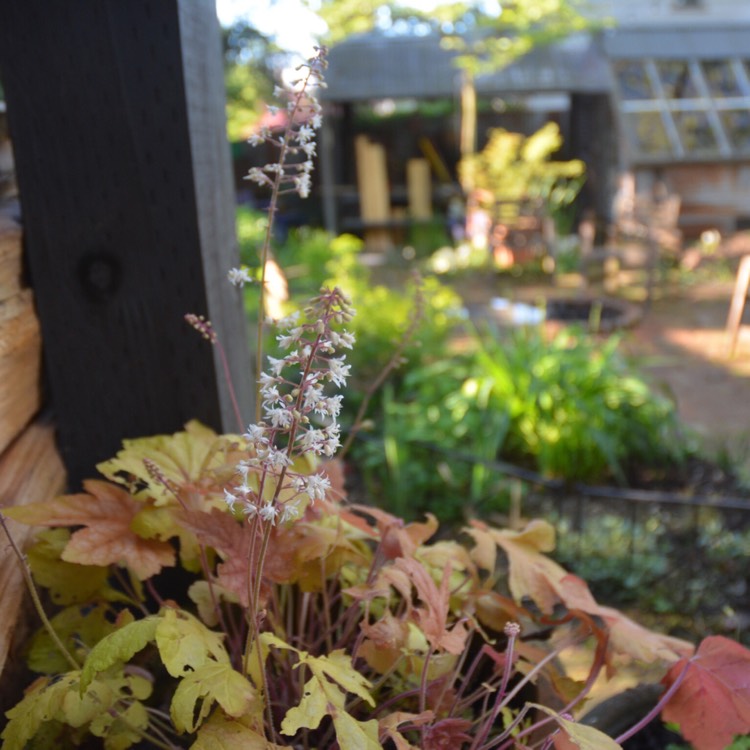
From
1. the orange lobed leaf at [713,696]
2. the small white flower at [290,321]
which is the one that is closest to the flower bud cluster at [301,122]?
the small white flower at [290,321]

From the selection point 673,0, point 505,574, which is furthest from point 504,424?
point 673,0

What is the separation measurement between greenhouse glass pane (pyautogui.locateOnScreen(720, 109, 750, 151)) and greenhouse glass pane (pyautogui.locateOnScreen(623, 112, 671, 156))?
0.95m

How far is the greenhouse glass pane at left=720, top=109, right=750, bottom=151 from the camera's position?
10.9 meters

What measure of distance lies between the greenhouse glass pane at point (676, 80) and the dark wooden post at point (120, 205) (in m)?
11.4

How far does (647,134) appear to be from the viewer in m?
10.7

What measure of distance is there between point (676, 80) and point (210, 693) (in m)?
12.4

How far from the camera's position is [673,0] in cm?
1548

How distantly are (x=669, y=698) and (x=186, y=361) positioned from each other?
0.79 m

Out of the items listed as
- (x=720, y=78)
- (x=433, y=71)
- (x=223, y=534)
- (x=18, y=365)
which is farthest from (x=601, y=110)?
(x=223, y=534)

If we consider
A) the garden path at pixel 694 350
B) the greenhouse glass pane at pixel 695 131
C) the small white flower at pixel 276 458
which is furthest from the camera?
the greenhouse glass pane at pixel 695 131

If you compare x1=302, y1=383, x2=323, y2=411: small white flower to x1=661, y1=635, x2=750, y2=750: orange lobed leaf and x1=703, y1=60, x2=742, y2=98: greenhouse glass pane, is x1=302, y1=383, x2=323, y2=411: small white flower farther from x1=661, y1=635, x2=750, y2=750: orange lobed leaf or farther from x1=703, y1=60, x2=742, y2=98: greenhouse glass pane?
x1=703, y1=60, x2=742, y2=98: greenhouse glass pane

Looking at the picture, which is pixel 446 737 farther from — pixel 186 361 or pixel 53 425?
pixel 53 425

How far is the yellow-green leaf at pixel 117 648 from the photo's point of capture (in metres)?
0.74

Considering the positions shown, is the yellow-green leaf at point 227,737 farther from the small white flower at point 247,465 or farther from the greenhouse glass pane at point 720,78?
the greenhouse glass pane at point 720,78
